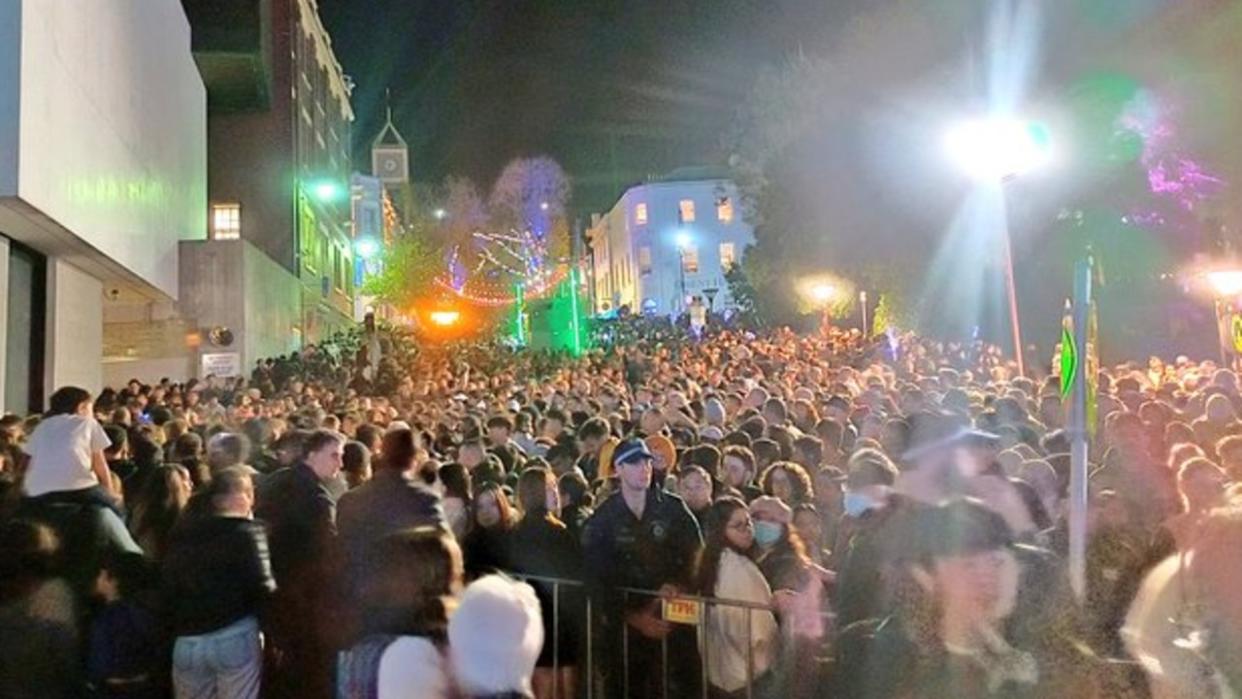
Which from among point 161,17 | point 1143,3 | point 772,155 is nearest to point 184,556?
point 161,17

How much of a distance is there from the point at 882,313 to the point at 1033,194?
7.08m

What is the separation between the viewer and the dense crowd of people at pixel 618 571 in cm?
381

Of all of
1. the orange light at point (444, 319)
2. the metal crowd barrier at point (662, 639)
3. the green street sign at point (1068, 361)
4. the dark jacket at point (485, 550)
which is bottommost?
the metal crowd barrier at point (662, 639)

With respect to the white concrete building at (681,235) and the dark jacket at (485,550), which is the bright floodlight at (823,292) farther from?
the white concrete building at (681,235)

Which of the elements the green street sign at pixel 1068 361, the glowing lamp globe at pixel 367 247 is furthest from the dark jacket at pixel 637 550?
the glowing lamp globe at pixel 367 247

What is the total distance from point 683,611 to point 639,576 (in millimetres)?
394

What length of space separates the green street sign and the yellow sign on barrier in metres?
2.49

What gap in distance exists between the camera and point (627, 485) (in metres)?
6.21

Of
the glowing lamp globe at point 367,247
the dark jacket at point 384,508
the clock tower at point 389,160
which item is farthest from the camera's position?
the clock tower at point 389,160

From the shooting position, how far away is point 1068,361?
6.25m

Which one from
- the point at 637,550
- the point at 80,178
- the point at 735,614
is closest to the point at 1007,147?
the point at 637,550

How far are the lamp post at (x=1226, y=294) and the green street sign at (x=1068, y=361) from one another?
13.7m

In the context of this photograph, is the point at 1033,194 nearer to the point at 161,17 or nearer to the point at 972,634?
→ the point at 161,17

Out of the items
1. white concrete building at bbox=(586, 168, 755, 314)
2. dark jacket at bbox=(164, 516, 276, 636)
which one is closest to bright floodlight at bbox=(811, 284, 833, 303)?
dark jacket at bbox=(164, 516, 276, 636)
